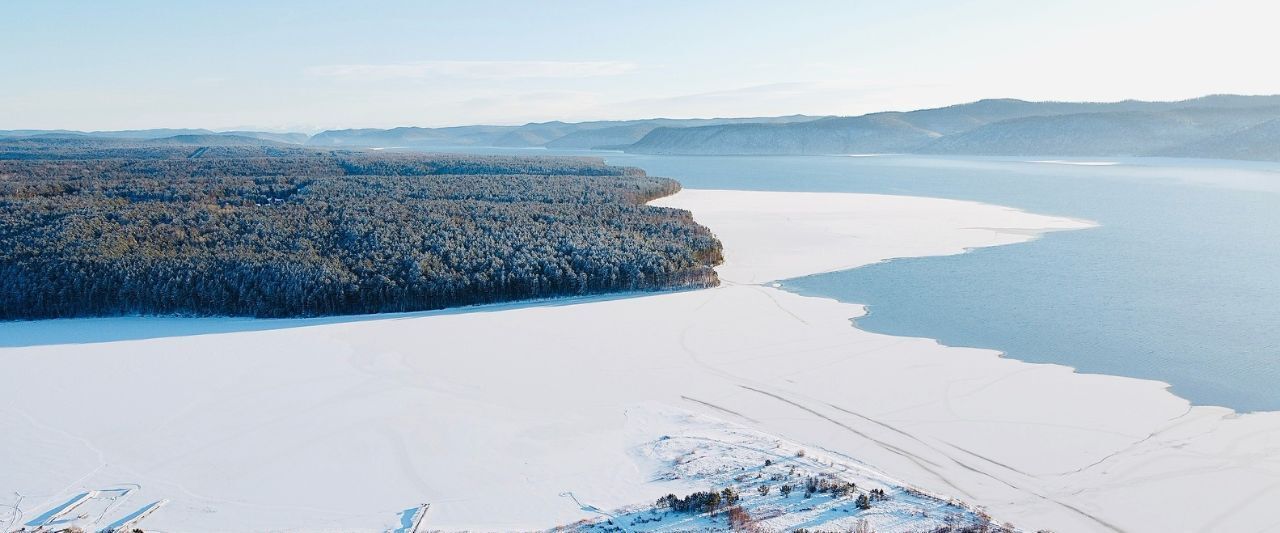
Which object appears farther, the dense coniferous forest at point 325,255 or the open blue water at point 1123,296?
the dense coniferous forest at point 325,255

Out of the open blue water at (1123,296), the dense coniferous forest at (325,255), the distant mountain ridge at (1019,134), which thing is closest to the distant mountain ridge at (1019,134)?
the distant mountain ridge at (1019,134)

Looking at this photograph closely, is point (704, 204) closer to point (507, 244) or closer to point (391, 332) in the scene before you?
point (507, 244)

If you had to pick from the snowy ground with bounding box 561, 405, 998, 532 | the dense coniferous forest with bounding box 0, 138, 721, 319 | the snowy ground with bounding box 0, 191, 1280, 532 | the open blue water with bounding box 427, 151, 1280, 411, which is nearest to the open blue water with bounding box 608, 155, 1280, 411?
the open blue water with bounding box 427, 151, 1280, 411

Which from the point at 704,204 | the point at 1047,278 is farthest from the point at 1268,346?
the point at 704,204

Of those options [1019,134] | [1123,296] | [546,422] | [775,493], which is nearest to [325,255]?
[546,422]

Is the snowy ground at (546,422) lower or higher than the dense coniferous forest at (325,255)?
lower

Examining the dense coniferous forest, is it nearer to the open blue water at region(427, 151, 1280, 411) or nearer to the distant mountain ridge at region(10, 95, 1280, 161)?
the open blue water at region(427, 151, 1280, 411)

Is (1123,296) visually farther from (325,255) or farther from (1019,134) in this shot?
(1019,134)

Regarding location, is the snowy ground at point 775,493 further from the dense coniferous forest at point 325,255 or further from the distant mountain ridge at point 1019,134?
the distant mountain ridge at point 1019,134
